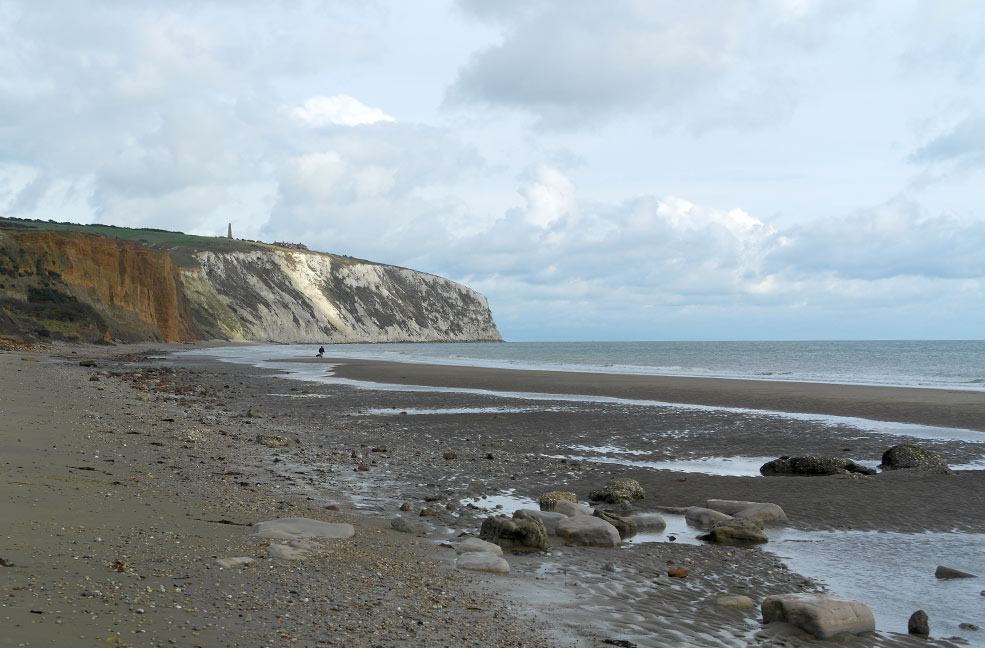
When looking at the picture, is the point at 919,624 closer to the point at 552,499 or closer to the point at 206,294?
the point at 552,499

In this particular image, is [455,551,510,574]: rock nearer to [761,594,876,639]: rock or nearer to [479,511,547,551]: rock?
[479,511,547,551]: rock

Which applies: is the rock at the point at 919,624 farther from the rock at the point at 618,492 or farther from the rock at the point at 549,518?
the rock at the point at 618,492

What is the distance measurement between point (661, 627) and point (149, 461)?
24.0ft

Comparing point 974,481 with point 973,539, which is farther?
point 974,481

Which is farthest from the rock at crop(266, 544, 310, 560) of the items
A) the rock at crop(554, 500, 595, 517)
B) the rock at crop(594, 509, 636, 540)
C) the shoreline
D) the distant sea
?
the distant sea

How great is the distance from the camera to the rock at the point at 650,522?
821 centimetres

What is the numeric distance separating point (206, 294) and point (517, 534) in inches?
4401

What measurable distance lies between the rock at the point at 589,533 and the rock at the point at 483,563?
125 cm

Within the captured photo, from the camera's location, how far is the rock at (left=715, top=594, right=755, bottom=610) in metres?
5.63

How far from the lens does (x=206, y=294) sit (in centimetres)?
11025

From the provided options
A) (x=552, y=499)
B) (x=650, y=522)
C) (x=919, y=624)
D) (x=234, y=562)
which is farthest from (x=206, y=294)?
(x=919, y=624)

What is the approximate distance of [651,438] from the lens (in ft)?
52.1

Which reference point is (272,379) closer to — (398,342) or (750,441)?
(750,441)

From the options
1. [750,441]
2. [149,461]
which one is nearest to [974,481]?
[750,441]
